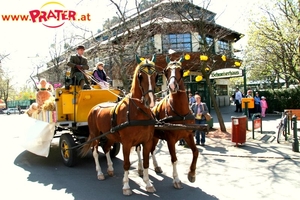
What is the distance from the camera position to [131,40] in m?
12.1

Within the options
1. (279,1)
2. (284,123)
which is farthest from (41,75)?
(284,123)

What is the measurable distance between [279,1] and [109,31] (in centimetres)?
973

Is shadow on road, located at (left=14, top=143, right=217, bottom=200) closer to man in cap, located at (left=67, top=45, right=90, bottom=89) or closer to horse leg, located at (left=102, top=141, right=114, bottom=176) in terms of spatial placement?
horse leg, located at (left=102, top=141, right=114, bottom=176)

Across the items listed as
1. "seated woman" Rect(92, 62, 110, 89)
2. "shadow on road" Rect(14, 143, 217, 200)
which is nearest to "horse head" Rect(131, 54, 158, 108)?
"shadow on road" Rect(14, 143, 217, 200)

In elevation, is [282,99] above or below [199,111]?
above

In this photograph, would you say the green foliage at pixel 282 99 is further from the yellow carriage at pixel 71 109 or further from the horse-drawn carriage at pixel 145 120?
the horse-drawn carriage at pixel 145 120

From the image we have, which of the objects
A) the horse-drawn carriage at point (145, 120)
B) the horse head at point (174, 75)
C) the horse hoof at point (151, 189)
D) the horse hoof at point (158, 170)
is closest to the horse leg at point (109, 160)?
the horse-drawn carriage at point (145, 120)

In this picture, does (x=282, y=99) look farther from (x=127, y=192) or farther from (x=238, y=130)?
(x=127, y=192)

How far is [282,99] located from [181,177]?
16.0 meters

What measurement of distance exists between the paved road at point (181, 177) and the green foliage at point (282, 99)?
11552 mm

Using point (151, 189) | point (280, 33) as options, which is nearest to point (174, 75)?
point (151, 189)

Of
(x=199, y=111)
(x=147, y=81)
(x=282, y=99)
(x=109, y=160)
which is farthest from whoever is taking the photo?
(x=282, y=99)

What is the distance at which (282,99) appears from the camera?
61.8 ft

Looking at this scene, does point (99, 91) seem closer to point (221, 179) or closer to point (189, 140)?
point (189, 140)
